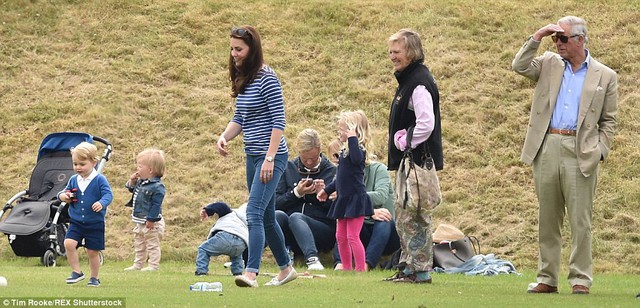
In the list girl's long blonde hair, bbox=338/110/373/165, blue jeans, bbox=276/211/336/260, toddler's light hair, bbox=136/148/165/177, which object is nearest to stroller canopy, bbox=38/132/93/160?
toddler's light hair, bbox=136/148/165/177

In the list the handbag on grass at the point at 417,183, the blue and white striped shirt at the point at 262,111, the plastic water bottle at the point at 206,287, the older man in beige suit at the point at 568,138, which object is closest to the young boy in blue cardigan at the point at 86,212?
the plastic water bottle at the point at 206,287

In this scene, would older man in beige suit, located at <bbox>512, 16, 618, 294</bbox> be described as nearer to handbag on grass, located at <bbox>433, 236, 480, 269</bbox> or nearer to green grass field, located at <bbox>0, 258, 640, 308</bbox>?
green grass field, located at <bbox>0, 258, 640, 308</bbox>

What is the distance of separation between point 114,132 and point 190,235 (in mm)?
3912

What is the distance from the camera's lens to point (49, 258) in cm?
1412

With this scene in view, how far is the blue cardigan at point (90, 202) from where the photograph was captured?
1020 centimetres

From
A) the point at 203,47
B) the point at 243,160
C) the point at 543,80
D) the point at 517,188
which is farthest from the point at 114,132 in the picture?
the point at 543,80

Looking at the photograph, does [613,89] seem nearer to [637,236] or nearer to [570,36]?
[570,36]

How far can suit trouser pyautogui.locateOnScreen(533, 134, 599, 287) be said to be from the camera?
9.91 m

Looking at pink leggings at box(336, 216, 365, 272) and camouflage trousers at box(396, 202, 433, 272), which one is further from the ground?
camouflage trousers at box(396, 202, 433, 272)

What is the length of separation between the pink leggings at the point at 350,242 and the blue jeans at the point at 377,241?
44 centimetres

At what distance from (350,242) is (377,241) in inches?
26.9

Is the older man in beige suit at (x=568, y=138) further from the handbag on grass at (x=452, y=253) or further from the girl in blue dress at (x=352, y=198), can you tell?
the handbag on grass at (x=452, y=253)

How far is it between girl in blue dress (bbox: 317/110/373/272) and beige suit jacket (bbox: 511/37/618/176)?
106 inches

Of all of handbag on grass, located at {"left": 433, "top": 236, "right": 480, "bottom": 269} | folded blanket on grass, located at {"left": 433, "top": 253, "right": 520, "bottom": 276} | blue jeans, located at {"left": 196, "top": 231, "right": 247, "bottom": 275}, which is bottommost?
folded blanket on grass, located at {"left": 433, "top": 253, "right": 520, "bottom": 276}
